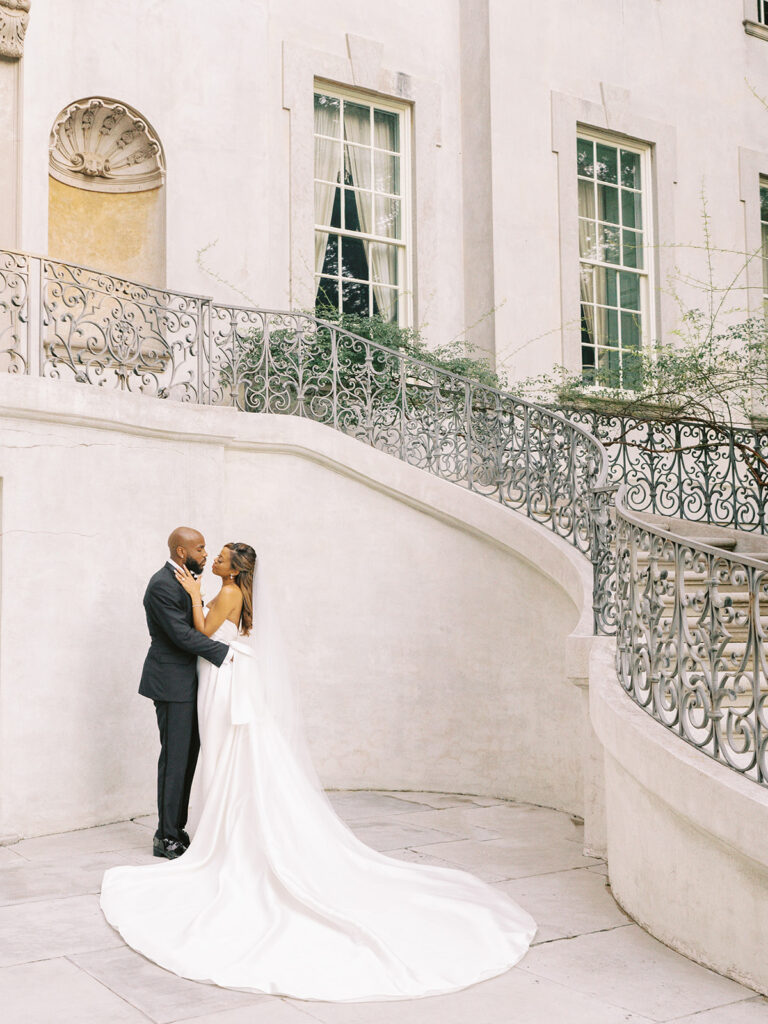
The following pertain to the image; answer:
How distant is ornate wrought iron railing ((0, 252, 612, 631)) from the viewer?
8.59 metres

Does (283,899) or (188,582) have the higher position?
(188,582)

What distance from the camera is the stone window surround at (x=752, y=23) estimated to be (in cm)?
1545

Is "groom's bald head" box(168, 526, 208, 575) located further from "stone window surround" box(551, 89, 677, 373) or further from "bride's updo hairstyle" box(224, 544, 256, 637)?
"stone window surround" box(551, 89, 677, 373)

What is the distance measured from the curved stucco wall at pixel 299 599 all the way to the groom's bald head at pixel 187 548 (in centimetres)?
106

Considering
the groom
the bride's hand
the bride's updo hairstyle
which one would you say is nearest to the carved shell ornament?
the bride's hand

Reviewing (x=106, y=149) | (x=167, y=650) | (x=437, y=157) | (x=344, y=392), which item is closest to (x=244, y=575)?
(x=167, y=650)

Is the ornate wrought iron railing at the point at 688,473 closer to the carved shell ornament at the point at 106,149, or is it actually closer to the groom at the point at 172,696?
the groom at the point at 172,696

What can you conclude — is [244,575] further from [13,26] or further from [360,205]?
[360,205]

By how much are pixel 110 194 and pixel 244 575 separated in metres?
6.14

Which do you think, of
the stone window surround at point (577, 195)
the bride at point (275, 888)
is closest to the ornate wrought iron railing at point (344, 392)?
the bride at point (275, 888)

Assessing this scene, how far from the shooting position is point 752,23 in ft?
50.7

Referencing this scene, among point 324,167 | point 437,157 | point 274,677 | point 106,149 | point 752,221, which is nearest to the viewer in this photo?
point 274,677

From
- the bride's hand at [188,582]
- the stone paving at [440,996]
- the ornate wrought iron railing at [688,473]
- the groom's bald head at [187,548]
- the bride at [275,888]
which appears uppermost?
the ornate wrought iron railing at [688,473]

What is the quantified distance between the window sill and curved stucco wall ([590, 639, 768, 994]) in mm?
12876
